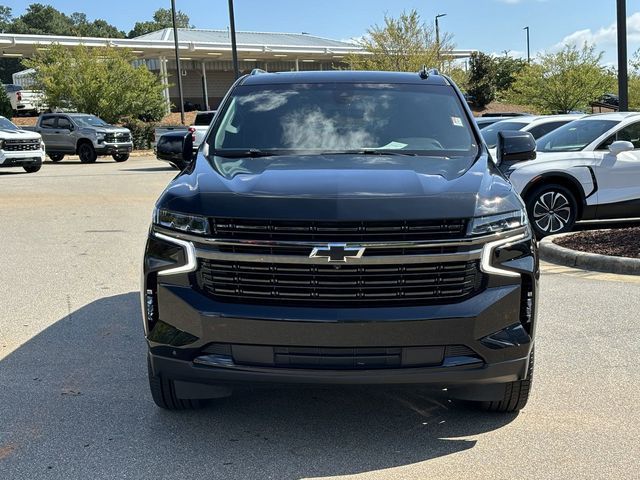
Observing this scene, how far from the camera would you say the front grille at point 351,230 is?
3.24 m

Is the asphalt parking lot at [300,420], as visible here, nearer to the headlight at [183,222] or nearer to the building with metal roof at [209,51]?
the headlight at [183,222]

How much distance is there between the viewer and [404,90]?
5.04 meters

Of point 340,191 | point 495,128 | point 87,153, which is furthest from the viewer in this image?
point 87,153

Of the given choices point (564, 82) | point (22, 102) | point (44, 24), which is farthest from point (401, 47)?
point (44, 24)

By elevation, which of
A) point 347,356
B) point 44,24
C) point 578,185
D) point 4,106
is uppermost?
Result: point 44,24

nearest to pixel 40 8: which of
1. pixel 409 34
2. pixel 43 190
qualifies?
pixel 409 34

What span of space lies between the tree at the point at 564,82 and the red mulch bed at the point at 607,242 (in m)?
24.3

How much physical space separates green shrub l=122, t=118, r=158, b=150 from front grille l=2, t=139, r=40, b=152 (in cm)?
1389

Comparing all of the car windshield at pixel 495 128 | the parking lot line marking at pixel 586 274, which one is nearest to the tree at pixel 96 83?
the car windshield at pixel 495 128

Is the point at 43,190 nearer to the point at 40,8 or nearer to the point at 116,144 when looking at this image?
the point at 116,144

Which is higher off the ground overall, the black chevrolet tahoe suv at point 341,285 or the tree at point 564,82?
the tree at point 564,82

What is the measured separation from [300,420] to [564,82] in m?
30.5

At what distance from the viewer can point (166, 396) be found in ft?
12.6

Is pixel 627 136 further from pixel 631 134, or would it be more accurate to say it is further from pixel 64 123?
pixel 64 123
